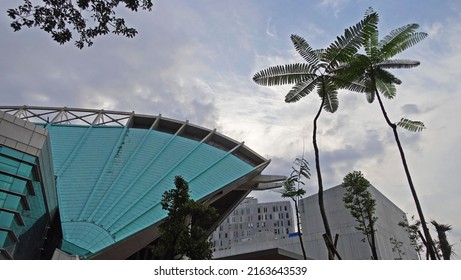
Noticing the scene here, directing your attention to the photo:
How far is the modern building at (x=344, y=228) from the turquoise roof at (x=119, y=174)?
58.7ft

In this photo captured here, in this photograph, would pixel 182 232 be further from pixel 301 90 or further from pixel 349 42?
pixel 349 42

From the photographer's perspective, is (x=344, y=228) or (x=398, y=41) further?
(x=344, y=228)

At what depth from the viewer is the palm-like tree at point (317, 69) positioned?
1398 centimetres

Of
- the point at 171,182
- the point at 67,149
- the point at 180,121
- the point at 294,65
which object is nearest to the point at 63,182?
the point at 67,149

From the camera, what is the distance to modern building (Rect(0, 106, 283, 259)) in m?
18.1

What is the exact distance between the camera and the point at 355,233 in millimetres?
49938

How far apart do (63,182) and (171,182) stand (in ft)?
32.5

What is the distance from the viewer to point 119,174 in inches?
1372

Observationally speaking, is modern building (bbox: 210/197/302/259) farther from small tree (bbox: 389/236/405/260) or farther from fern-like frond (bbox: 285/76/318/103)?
fern-like frond (bbox: 285/76/318/103)

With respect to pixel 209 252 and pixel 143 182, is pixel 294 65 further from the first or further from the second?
pixel 143 182

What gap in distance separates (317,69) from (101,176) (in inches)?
1018

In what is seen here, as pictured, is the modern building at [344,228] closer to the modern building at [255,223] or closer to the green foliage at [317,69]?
the green foliage at [317,69]

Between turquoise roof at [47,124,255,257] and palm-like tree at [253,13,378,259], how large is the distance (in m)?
19.6

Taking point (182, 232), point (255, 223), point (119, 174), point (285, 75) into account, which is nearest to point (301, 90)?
point (285, 75)
